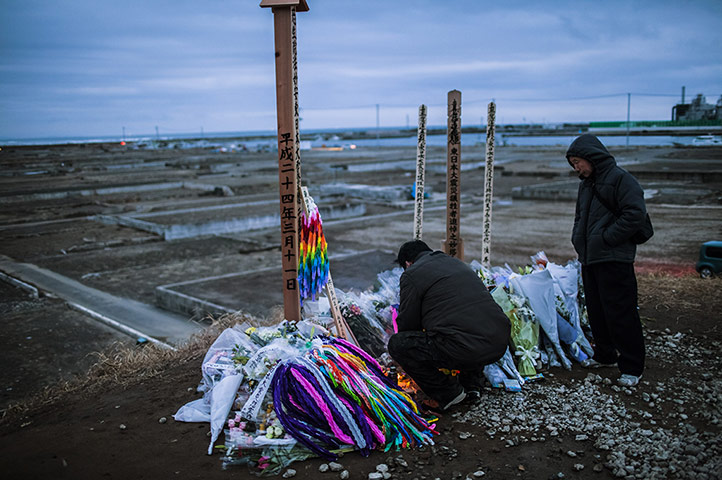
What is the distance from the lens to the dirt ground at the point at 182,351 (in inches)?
136

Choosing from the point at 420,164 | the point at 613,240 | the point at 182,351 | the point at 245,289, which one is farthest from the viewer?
the point at 245,289

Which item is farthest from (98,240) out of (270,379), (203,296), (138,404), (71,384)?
(270,379)

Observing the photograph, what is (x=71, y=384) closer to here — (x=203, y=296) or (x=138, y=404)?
(x=138, y=404)

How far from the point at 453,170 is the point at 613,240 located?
2280 mm

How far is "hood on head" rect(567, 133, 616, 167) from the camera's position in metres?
4.32

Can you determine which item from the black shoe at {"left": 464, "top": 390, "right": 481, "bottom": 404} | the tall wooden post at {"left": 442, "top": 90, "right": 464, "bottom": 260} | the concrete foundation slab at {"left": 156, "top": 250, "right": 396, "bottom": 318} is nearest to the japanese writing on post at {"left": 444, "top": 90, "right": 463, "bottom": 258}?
the tall wooden post at {"left": 442, "top": 90, "right": 464, "bottom": 260}

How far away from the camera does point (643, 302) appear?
6508mm

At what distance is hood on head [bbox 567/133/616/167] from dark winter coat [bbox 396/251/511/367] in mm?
1313

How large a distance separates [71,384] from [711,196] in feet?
68.6

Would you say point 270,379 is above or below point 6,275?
above

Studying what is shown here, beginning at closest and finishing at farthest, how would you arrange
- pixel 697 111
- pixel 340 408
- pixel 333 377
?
pixel 340 408, pixel 333 377, pixel 697 111

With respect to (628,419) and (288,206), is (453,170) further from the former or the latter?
(628,419)

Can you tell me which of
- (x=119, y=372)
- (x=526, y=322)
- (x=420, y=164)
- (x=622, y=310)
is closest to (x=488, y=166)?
(x=420, y=164)

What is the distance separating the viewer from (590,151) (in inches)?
171
